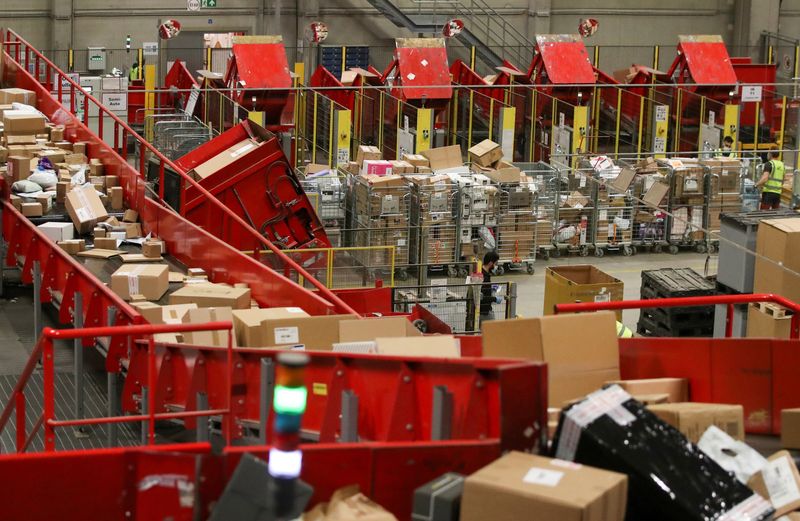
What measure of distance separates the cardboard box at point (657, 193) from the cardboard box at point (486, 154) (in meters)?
2.13

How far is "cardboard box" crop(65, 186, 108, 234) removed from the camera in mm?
12812

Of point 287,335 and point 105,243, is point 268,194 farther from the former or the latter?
point 287,335

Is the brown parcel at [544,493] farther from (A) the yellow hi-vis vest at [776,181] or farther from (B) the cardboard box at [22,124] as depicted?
(A) the yellow hi-vis vest at [776,181]

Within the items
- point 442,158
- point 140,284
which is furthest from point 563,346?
point 442,158

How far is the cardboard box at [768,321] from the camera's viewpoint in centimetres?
1177

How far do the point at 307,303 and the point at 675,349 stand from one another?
3.39 m

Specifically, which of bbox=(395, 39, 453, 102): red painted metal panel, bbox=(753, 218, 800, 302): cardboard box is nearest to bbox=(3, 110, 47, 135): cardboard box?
bbox=(753, 218, 800, 302): cardboard box

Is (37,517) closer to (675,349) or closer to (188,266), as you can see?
(675,349)

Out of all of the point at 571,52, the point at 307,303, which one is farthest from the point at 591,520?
the point at 571,52

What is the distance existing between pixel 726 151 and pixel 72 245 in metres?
10.9

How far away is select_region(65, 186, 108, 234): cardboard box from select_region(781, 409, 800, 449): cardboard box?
750cm

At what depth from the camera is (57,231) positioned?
1234 cm

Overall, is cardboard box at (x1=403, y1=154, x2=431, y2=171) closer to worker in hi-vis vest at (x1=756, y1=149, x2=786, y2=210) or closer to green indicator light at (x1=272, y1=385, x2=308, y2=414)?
worker in hi-vis vest at (x1=756, y1=149, x2=786, y2=210)

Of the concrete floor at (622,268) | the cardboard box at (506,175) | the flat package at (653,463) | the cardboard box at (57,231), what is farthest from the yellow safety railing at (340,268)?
the flat package at (653,463)
